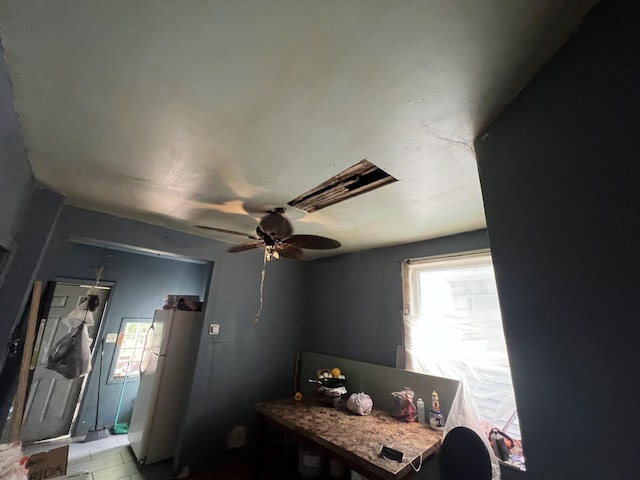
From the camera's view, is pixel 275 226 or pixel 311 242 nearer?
pixel 311 242

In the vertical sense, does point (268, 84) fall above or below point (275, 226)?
above

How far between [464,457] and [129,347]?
4.40 metres

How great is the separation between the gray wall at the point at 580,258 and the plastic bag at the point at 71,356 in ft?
13.3

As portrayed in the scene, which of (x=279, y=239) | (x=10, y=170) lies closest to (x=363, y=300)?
(x=279, y=239)

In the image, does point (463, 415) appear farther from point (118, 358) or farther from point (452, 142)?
point (118, 358)

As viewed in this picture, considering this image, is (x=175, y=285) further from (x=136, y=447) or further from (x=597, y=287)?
(x=597, y=287)

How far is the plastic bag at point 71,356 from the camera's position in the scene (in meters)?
2.79

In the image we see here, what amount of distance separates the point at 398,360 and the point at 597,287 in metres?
2.29

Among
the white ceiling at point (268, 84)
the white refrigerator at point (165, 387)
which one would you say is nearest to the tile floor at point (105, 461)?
the white refrigerator at point (165, 387)

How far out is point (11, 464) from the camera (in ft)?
4.32

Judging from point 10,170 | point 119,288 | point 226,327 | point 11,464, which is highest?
point 10,170

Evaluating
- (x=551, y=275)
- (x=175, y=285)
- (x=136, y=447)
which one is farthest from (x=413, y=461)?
(x=175, y=285)

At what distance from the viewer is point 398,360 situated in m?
2.54

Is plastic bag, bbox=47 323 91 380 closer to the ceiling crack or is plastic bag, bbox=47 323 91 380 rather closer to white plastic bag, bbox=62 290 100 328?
white plastic bag, bbox=62 290 100 328
